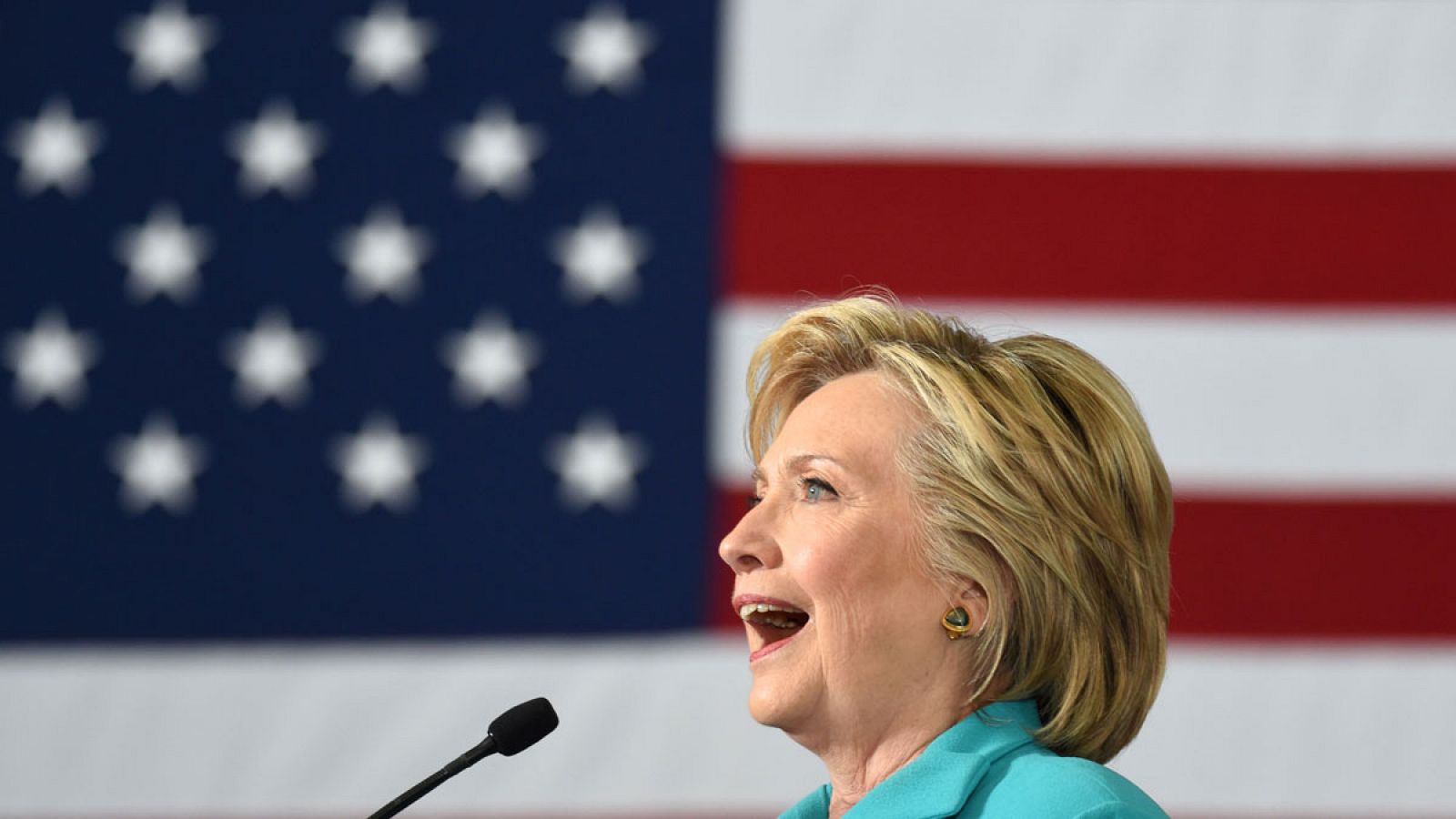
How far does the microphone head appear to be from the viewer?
1387 mm

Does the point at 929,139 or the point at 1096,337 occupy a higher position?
the point at 929,139

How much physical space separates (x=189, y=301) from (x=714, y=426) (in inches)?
34.7

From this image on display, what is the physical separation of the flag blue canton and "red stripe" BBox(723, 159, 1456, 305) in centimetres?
16

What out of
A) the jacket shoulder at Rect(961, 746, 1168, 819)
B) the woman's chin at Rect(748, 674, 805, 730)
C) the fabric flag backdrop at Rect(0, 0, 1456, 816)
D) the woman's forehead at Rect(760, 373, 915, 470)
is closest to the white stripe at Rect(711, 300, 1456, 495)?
the fabric flag backdrop at Rect(0, 0, 1456, 816)

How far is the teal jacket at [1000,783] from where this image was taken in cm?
122

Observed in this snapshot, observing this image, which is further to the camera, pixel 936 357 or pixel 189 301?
pixel 189 301

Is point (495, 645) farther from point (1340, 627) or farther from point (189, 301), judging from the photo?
point (1340, 627)

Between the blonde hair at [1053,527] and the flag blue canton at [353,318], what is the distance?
1.29 metres

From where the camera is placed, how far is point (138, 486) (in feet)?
8.71

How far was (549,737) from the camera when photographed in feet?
8.55

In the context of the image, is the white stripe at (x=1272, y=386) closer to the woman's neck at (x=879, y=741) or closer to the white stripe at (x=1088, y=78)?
the white stripe at (x=1088, y=78)

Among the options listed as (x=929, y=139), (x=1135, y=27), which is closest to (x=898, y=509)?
(x=929, y=139)

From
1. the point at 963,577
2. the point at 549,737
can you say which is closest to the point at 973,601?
the point at 963,577

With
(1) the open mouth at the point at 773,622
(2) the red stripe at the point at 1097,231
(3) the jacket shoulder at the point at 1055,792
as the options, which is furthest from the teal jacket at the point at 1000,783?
(2) the red stripe at the point at 1097,231
